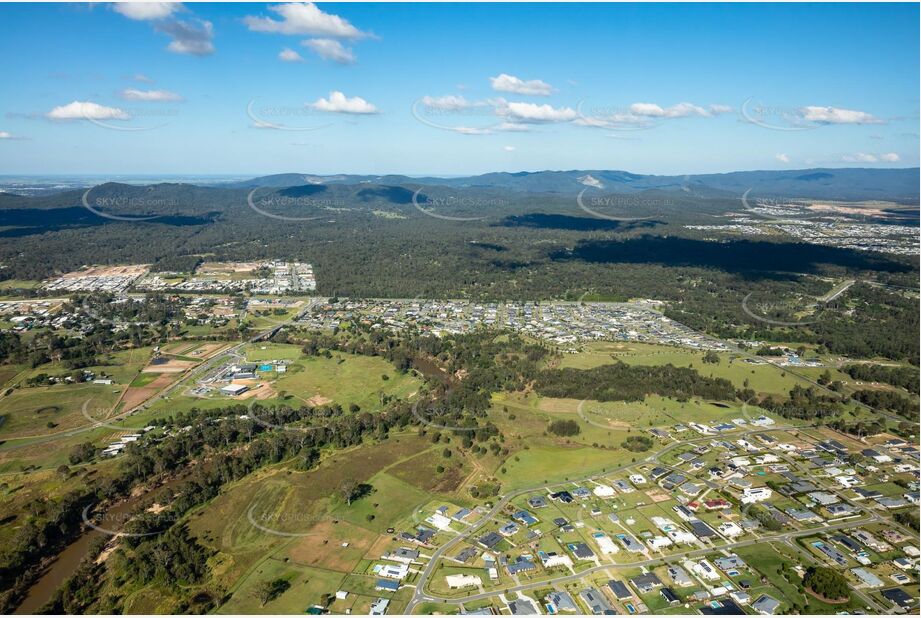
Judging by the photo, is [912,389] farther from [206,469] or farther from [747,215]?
[747,215]

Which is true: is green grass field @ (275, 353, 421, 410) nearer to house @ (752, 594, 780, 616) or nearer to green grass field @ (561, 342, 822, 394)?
green grass field @ (561, 342, 822, 394)

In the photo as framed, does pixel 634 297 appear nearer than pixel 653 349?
No

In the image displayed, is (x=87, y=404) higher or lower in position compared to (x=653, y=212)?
lower

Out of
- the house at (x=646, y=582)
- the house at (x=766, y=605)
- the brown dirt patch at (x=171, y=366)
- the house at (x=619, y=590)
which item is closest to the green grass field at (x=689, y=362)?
the house at (x=766, y=605)

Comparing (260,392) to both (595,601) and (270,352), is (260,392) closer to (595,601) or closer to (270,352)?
(270,352)

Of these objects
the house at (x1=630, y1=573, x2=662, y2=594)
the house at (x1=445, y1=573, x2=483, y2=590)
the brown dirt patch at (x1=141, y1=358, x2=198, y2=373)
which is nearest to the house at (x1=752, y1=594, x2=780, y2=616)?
the house at (x1=630, y1=573, x2=662, y2=594)

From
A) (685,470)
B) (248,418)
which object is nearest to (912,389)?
(685,470)
